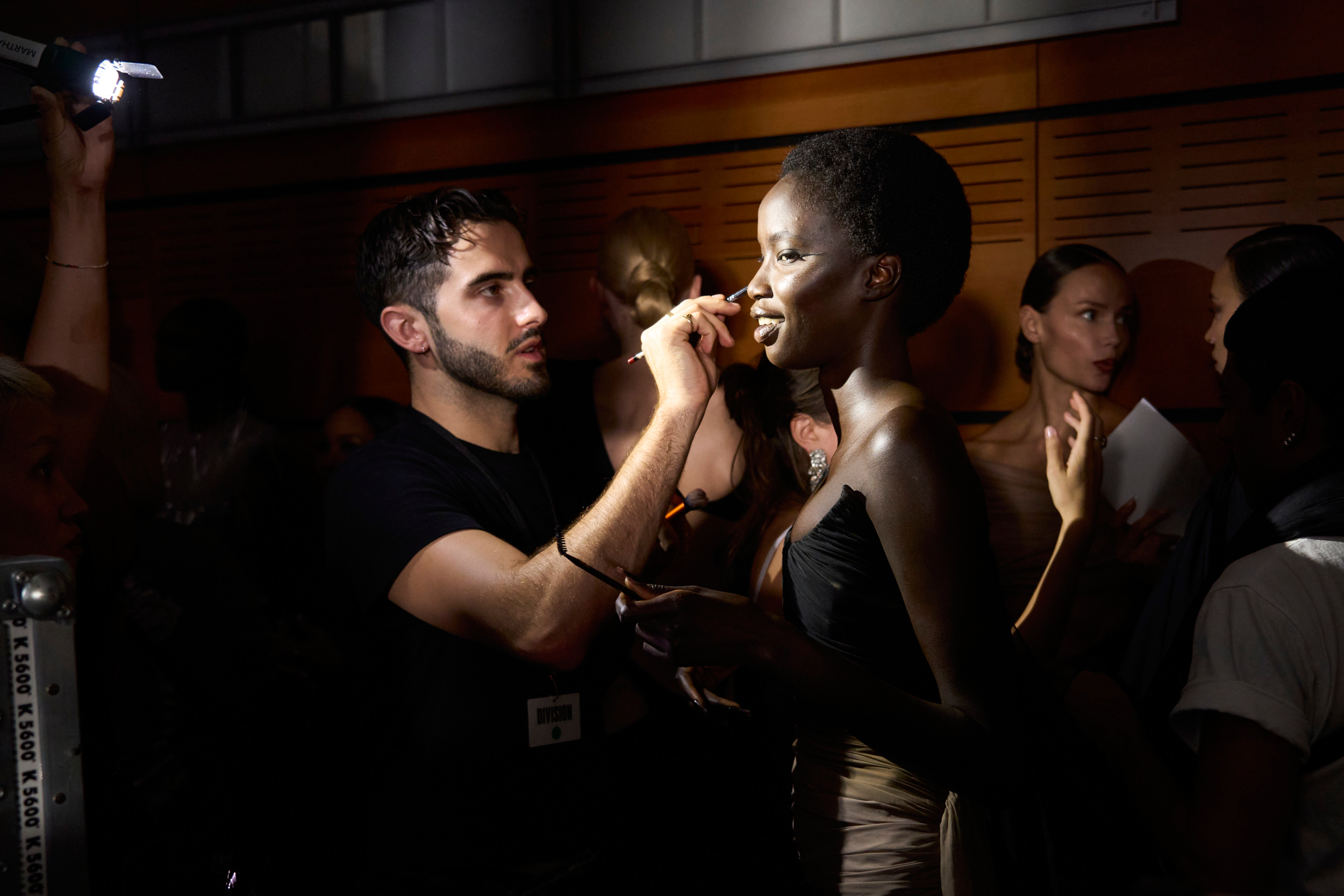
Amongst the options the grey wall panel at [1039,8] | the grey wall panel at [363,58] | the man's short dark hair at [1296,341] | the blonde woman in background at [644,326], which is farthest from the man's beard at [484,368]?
the grey wall panel at [363,58]

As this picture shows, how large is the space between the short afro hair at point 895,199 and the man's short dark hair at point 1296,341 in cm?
44

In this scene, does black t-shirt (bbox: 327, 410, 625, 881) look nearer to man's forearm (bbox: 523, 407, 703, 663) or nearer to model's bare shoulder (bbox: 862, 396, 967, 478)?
man's forearm (bbox: 523, 407, 703, 663)

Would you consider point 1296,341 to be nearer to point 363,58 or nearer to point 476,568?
point 476,568

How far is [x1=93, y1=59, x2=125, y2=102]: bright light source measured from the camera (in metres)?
1.29

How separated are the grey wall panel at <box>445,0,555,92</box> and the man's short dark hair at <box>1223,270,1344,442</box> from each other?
204 cm

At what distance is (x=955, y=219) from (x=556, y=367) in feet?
4.62

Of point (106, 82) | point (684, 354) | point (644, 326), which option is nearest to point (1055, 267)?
point (644, 326)

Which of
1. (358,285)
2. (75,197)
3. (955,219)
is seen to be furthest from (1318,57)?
(75,197)

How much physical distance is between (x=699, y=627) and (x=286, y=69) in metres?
2.76

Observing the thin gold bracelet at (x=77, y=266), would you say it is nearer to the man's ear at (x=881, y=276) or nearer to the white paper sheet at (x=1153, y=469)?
the man's ear at (x=881, y=276)

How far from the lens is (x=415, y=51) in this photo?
109 inches

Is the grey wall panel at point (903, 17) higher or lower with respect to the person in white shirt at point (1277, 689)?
higher

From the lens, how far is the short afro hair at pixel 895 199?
1.04m

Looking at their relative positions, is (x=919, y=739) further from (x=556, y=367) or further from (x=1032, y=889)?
(x=556, y=367)
